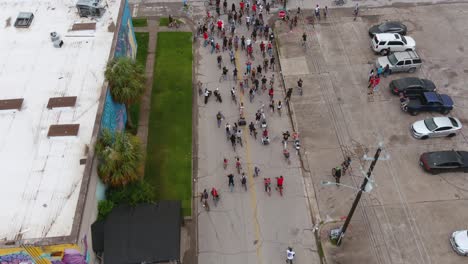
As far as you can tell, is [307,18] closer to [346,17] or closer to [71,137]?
[346,17]

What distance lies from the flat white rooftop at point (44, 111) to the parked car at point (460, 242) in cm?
2037

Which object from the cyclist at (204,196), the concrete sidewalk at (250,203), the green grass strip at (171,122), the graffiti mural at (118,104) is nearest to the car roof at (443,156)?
the concrete sidewalk at (250,203)

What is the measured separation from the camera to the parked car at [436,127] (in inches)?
1134

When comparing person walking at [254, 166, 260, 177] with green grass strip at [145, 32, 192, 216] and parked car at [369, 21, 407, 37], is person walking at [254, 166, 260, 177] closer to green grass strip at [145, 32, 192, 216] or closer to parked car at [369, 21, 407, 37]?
green grass strip at [145, 32, 192, 216]

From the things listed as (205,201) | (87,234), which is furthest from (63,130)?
(205,201)

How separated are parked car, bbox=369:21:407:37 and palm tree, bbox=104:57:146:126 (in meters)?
22.1

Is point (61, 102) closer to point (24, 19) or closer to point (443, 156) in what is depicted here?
point (24, 19)

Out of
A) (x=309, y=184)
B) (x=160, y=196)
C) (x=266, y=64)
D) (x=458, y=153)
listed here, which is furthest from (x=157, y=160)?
(x=458, y=153)

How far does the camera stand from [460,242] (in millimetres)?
23422

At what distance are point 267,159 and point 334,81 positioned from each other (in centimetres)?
982

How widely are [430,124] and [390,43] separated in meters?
9.12

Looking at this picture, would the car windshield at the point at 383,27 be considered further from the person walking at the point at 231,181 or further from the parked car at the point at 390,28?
the person walking at the point at 231,181

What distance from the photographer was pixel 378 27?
37.3 m

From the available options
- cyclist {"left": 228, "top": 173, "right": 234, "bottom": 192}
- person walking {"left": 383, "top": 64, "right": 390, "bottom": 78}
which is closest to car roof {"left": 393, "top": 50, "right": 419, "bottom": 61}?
person walking {"left": 383, "top": 64, "right": 390, "bottom": 78}
